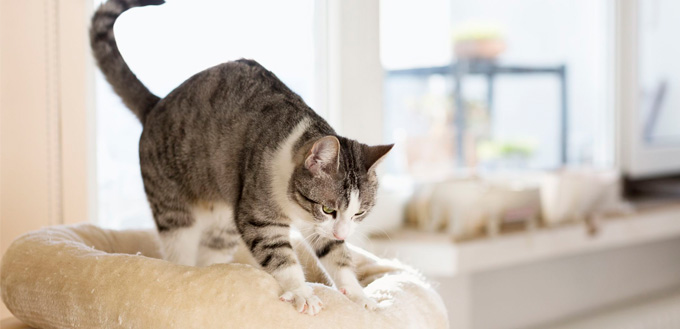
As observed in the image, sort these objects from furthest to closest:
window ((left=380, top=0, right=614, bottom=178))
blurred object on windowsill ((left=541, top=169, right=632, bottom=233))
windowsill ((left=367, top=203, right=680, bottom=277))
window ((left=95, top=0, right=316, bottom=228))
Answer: window ((left=380, top=0, right=614, bottom=178)) → blurred object on windowsill ((left=541, top=169, right=632, bottom=233)) → windowsill ((left=367, top=203, right=680, bottom=277)) → window ((left=95, top=0, right=316, bottom=228))

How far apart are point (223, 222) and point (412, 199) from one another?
2.94 ft

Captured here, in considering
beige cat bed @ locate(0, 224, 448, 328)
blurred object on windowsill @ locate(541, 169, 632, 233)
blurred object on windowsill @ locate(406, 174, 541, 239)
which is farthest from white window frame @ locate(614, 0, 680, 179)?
beige cat bed @ locate(0, 224, 448, 328)

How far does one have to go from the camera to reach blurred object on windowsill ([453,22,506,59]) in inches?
84.8

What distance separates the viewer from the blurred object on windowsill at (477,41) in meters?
2.15

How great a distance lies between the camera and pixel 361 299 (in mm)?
804

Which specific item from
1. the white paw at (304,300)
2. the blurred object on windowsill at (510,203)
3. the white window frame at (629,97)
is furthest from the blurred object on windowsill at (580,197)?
the white paw at (304,300)

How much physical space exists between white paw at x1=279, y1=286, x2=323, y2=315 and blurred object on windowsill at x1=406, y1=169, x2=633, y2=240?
3.13 feet

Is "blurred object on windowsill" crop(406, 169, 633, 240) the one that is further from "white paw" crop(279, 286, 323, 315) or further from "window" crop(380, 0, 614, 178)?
"white paw" crop(279, 286, 323, 315)

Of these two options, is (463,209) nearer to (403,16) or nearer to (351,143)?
(403,16)

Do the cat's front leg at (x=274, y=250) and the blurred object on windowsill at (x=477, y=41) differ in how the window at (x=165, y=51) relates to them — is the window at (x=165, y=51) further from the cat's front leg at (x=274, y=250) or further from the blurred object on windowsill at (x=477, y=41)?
the blurred object on windowsill at (x=477, y=41)

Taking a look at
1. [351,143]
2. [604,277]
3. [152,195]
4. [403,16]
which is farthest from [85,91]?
[604,277]

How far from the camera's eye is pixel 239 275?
2.39 feet

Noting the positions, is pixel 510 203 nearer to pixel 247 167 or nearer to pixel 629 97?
pixel 629 97

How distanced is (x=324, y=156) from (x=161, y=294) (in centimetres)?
24
